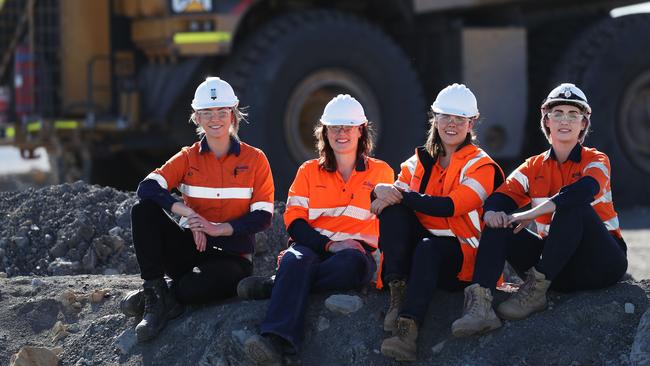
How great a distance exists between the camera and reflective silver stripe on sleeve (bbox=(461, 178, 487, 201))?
5.66m

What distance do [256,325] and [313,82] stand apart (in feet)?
16.8

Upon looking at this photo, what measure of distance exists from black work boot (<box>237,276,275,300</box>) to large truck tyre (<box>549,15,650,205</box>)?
6383 mm

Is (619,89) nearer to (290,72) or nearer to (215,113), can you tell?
(290,72)

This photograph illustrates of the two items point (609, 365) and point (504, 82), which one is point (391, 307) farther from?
point (504, 82)

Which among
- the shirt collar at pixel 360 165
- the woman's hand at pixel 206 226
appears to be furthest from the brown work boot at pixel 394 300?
the woman's hand at pixel 206 226

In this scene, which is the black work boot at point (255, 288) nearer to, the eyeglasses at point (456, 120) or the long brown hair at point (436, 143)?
the long brown hair at point (436, 143)

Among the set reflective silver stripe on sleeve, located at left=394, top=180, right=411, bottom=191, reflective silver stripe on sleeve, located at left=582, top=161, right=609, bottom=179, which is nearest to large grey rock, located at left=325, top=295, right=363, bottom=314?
reflective silver stripe on sleeve, located at left=394, top=180, right=411, bottom=191

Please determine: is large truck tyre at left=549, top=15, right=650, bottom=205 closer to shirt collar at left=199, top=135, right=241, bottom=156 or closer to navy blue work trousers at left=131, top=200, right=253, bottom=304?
shirt collar at left=199, top=135, right=241, bottom=156

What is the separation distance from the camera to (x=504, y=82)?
11.6 metres

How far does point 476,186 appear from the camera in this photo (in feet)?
18.6

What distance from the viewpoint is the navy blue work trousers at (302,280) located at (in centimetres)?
550

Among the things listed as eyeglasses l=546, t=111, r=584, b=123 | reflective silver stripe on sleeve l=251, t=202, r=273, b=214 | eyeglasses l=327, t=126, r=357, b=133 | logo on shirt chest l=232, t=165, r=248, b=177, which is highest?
eyeglasses l=546, t=111, r=584, b=123

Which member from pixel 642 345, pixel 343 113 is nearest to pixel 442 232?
pixel 343 113

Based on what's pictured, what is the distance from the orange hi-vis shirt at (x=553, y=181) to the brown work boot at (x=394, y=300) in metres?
0.61
